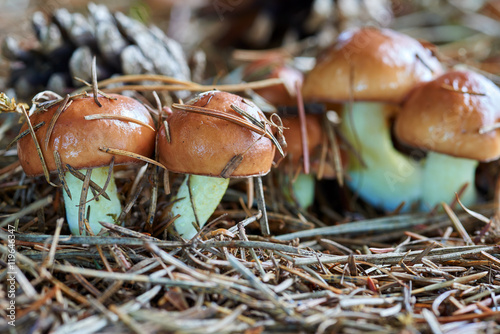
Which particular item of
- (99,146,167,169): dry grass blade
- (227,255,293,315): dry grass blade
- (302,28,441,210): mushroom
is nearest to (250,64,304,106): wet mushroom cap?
(302,28,441,210): mushroom

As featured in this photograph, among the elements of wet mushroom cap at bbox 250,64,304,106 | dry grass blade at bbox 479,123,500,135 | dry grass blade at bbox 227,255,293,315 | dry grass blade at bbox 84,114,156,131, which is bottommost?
dry grass blade at bbox 227,255,293,315

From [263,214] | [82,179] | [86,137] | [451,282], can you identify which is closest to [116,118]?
[86,137]

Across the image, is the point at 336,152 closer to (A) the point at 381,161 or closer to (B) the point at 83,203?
(A) the point at 381,161

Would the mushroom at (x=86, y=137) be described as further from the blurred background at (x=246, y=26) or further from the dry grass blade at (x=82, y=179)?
the blurred background at (x=246, y=26)

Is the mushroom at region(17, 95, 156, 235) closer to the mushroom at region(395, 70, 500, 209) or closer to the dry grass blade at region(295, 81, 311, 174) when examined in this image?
the dry grass blade at region(295, 81, 311, 174)

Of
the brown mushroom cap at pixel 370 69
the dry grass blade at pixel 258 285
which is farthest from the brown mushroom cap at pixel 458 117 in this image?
the dry grass blade at pixel 258 285
